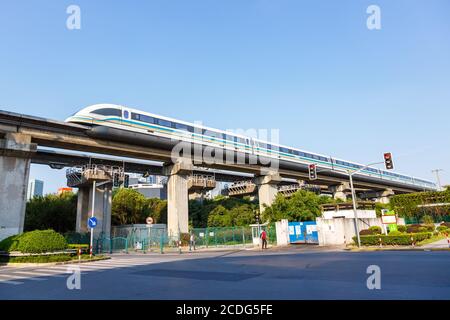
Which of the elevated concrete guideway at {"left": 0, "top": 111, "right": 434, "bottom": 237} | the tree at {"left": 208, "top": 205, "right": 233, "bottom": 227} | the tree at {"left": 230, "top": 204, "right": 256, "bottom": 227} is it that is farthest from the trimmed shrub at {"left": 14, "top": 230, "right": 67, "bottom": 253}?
the tree at {"left": 230, "top": 204, "right": 256, "bottom": 227}

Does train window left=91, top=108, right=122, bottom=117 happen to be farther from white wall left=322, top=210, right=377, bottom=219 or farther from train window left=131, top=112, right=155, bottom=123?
white wall left=322, top=210, right=377, bottom=219

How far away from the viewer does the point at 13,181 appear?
27.8 meters

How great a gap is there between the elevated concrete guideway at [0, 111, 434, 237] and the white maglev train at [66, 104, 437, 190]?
689 mm

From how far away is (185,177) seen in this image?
40.2 meters

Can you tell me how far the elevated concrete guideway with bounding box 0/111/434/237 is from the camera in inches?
1069

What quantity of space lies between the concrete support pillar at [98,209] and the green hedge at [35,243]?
18.4 m

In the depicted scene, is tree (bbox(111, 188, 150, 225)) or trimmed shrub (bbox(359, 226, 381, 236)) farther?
tree (bbox(111, 188, 150, 225))

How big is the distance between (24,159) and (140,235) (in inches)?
640

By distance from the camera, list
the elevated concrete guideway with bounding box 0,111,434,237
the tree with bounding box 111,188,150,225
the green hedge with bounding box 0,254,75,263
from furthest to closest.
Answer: the tree with bounding box 111,188,150,225
the elevated concrete guideway with bounding box 0,111,434,237
the green hedge with bounding box 0,254,75,263

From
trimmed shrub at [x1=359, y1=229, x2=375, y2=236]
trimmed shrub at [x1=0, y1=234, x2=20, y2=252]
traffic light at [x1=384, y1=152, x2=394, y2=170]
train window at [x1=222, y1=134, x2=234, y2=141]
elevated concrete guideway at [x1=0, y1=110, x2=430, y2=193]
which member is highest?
train window at [x1=222, y1=134, x2=234, y2=141]

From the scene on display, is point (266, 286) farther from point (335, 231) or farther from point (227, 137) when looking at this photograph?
point (227, 137)

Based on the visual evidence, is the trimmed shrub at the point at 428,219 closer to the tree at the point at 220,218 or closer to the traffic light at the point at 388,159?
the tree at the point at 220,218

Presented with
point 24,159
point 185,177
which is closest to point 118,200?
point 185,177

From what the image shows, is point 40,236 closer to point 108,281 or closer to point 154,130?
point 108,281
